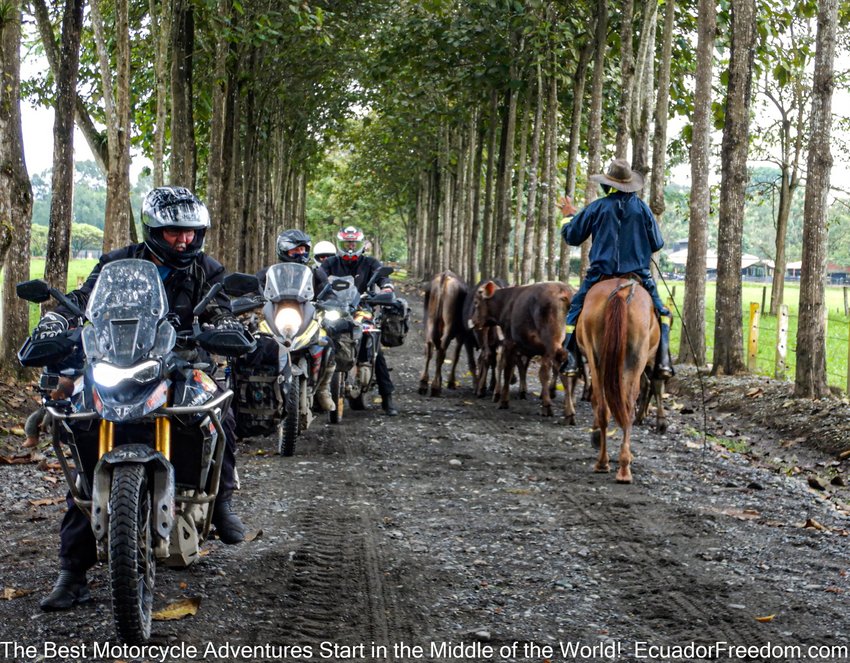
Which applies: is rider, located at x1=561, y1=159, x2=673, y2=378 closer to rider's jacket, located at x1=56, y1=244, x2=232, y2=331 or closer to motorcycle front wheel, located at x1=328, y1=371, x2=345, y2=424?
motorcycle front wheel, located at x1=328, y1=371, x2=345, y2=424

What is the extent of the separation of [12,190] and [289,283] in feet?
16.2

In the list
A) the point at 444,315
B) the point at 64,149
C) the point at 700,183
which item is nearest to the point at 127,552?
the point at 64,149

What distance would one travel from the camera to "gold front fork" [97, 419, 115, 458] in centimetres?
512

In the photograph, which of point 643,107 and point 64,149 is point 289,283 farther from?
point 643,107

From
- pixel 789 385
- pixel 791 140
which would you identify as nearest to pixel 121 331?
pixel 789 385

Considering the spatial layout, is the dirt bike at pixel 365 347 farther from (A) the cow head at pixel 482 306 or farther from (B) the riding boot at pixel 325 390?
(A) the cow head at pixel 482 306

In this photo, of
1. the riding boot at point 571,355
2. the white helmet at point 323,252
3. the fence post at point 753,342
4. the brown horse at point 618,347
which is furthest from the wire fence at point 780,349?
the white helmet at point 323,252

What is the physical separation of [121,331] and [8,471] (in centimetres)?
538

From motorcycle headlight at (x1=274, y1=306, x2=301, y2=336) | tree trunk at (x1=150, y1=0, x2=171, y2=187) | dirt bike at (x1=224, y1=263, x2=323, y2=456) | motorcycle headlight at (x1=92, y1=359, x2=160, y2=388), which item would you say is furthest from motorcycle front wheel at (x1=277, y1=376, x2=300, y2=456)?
tree trunk at (x1=150, y1=0, x2=171, y2=187)

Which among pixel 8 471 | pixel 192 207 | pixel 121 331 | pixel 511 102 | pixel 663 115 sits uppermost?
pixel 511 102

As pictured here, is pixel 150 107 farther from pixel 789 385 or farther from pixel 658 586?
pixel 658 586

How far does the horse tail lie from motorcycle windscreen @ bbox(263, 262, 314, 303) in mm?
2762

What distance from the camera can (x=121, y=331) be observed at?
5039mm

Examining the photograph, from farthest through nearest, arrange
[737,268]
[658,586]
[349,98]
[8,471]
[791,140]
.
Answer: [349,98] < [791,140] < [737,268] < [8,471] < [658,586]
